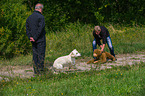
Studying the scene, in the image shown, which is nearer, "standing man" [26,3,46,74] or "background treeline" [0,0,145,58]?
"standing man" [26,3,46,74]

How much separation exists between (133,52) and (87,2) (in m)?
11.2

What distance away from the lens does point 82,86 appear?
4820 millimetres

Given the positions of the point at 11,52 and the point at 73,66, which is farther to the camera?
the point at 11,52

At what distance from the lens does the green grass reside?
14.4ft

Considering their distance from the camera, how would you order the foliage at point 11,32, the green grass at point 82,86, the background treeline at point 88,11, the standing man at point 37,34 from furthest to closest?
the background treeline at point 88,11 < the foliage at point 11,32 < the standing man at point 37,34 < the green grass at point 82,86

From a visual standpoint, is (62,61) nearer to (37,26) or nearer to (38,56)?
(38,56)

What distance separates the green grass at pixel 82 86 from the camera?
14.4ft

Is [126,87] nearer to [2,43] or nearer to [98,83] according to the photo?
[98,83]

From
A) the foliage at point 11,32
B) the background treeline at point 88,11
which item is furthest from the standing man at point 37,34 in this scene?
the background treeline at point 88,11

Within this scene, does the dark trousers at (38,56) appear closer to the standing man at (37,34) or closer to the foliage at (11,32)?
the standing man at (37,34)

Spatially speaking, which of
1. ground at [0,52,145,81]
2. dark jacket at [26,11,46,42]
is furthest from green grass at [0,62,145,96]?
dark jacket at [26,11,46,42]

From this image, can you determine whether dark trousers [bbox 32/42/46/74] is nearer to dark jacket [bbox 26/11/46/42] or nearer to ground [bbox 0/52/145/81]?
dark jacket [bbox 26/11/46/42]

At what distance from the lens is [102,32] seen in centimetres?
799

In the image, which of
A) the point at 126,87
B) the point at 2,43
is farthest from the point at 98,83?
the point at 2,43
